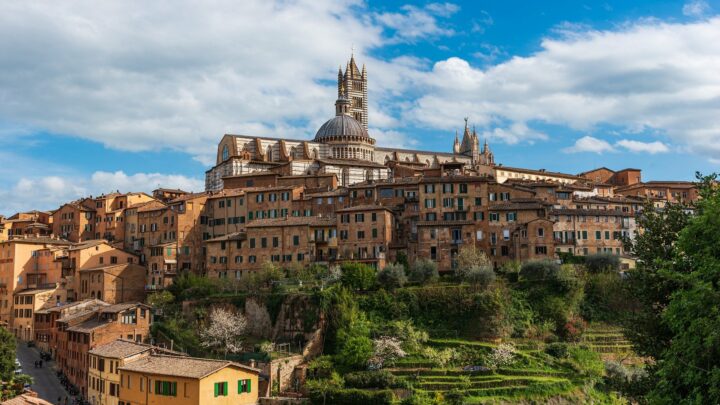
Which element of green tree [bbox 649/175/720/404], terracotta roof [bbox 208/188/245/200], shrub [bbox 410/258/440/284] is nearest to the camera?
green tree [bbox 649/175/720/404]

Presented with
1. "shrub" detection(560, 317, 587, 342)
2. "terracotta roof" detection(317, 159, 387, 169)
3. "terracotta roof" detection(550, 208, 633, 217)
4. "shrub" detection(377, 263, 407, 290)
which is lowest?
"shrub" detection(560, 317, 587, 342)

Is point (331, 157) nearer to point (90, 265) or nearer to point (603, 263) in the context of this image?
point (90, 265)

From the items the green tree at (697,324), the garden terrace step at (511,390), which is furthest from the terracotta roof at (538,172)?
the green tree at (697,324)

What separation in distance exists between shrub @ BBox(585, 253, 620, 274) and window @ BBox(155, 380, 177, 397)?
37382mm

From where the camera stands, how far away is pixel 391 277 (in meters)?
60.8

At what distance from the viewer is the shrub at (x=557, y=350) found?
54.0 metres

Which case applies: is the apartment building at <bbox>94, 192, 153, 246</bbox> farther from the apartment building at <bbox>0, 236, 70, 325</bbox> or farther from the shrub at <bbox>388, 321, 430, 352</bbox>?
the shrub at <bbox>388, 321, 430, 352</bbox>

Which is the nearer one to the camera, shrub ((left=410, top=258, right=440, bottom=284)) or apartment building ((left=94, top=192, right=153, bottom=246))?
shrub ((left=410, top=258, right=440, bottom=284))

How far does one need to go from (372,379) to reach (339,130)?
2828 inches

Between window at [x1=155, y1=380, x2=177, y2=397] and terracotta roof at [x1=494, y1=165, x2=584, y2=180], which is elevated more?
terracotta roof at [x1=494, y1=165, x2=584, y2=180]

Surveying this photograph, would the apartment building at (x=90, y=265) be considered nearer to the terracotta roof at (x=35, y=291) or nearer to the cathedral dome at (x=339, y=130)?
the terracotta roof at (x=35, y=291)

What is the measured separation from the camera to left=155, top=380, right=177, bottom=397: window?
1767 inches

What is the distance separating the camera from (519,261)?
6656 centimetres

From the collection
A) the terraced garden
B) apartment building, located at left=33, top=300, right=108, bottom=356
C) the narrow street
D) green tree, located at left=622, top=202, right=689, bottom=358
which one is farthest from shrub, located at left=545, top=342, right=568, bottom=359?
apartment building, located at left=33, top=300, right=108, bottom=356
